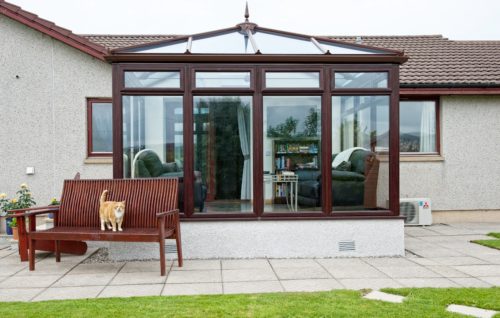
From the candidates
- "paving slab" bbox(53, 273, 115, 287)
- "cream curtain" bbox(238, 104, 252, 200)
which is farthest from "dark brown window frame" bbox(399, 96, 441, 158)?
"paving slab" bbox(53, 273, 115, 287)

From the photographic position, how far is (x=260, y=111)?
21.1ft

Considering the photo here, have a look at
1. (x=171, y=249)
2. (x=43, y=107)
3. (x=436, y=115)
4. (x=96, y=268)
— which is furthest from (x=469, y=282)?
(x=43, y=107)

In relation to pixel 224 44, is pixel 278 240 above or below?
below

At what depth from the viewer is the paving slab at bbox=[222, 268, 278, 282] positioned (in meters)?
5.15

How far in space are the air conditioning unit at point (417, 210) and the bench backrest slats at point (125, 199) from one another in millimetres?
5251

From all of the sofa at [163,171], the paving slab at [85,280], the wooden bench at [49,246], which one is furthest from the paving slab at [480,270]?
the wooden bench at [49,246]

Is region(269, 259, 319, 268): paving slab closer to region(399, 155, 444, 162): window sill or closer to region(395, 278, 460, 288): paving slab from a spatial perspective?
region(395, 278, 460, 288): paving slab

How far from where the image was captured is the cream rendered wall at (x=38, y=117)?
27.8 feet

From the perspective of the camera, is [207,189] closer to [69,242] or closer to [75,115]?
[69,242]

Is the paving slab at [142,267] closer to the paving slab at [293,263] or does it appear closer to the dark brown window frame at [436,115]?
the paving slab at [293,263]

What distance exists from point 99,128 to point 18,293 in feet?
14.7

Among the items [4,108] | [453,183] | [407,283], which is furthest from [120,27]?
[407,283]

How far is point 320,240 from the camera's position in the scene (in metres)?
6.33

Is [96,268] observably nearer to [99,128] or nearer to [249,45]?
[99,128]
